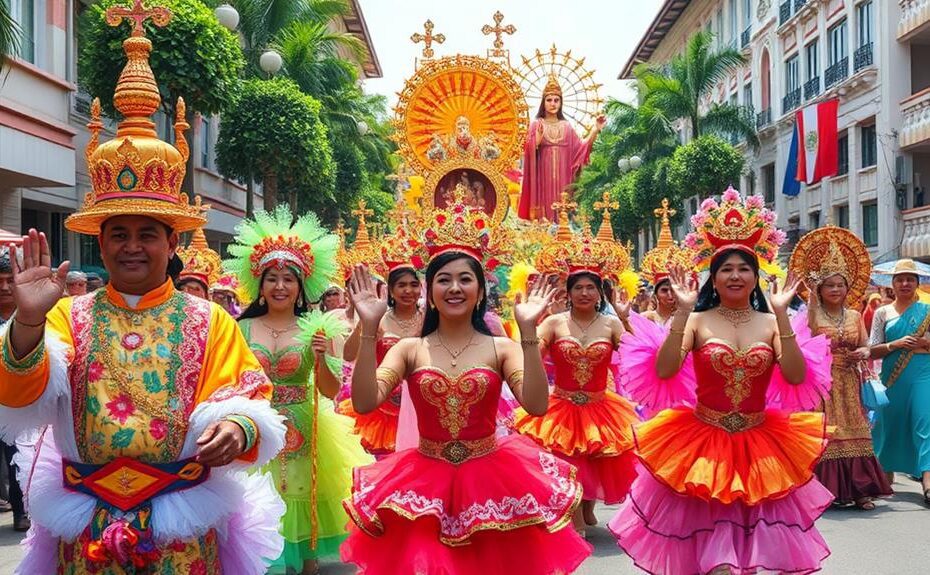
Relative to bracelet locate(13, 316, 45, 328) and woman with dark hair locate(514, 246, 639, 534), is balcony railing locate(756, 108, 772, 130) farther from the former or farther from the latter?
bracelet locate(13, 316, 45, 328)

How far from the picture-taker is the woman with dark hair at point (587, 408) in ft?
30.5

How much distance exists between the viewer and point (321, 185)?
28.0 m

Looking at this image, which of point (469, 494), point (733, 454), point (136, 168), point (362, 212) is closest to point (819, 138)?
point (362, 212)

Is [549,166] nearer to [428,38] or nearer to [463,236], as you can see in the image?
[428,38]

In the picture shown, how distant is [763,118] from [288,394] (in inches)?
1600

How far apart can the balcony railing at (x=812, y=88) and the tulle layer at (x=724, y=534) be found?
1335 inches

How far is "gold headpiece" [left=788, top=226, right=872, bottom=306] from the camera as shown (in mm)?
10197

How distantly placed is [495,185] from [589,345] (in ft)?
55.8

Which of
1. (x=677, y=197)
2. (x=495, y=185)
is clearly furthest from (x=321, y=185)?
(x=677, y=197)

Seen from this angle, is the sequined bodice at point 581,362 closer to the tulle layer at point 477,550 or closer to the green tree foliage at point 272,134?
the tulle layer at point 477,550

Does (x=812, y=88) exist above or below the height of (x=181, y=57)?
above

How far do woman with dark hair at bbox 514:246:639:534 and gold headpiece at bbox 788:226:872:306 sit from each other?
6.18 feet

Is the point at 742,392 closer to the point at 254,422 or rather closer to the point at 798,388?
the point at 798,388

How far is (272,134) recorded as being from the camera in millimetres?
23797
